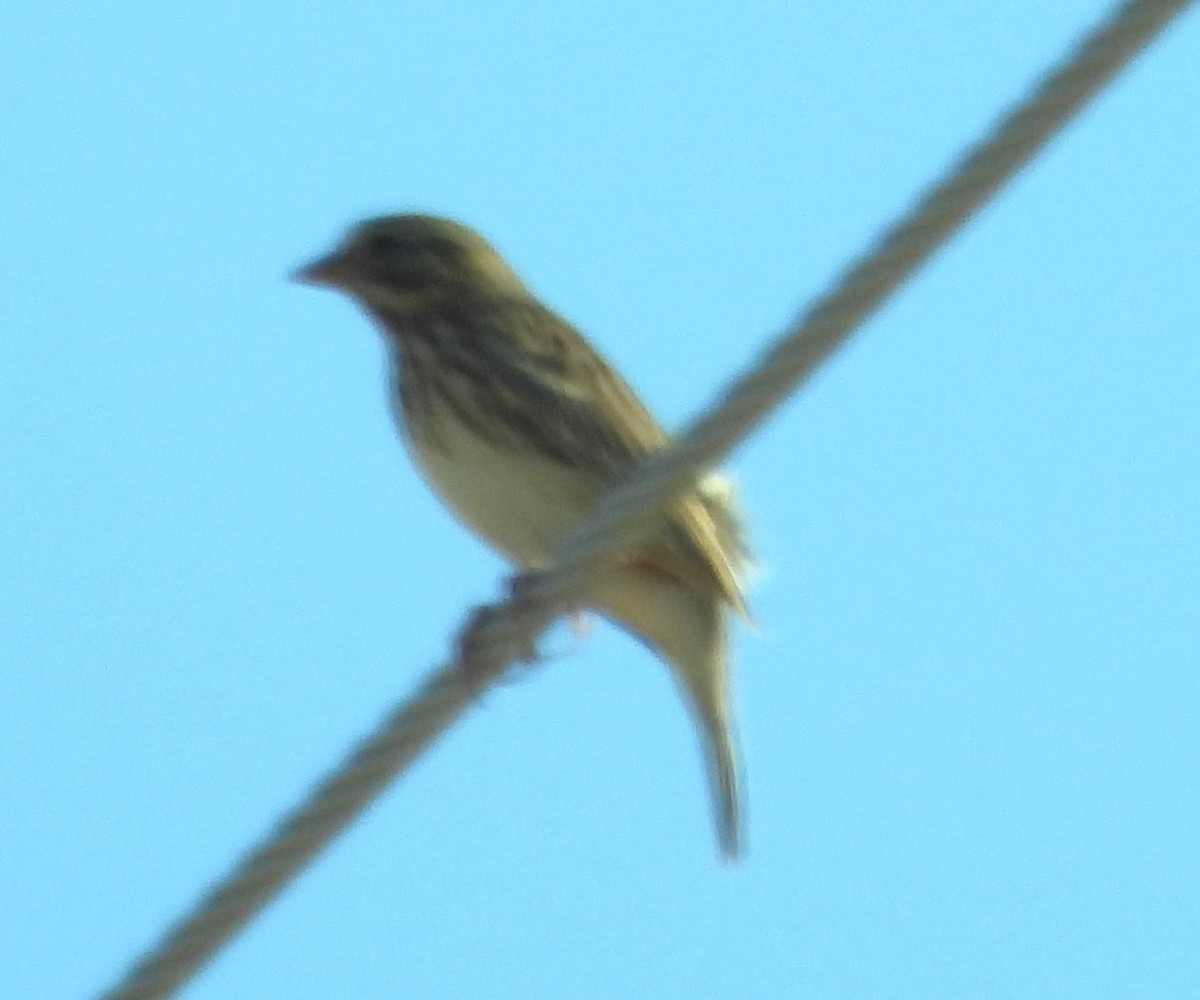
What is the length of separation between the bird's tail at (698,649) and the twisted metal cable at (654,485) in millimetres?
1663

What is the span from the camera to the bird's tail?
270 inches

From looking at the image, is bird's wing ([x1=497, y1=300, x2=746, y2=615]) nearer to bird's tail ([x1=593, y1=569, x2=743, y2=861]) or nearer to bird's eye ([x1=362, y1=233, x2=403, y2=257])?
bird's tail ([x1=593, y1=569, x2=743, y2=861])

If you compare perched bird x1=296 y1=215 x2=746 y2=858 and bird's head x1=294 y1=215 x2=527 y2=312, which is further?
bird's head x1=294 y1=215 x2=527 y2=312

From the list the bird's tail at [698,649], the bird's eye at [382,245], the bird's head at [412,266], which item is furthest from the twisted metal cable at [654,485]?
the bird's eye at [382,245]

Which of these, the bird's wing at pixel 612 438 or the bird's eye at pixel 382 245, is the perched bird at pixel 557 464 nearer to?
the bird's wing at pixel 612 438

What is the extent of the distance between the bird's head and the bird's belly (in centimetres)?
78

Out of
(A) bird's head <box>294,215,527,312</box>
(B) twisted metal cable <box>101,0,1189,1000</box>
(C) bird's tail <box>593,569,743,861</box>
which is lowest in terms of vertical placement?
(B) twisted metal cable <box>101,0,1189,1000</box>

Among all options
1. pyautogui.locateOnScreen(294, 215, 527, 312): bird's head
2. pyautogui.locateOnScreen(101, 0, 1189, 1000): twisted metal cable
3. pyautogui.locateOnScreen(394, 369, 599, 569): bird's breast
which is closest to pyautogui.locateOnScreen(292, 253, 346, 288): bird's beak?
pyautogui.locateOnScreen(294, 215, 527, 312): bird's head

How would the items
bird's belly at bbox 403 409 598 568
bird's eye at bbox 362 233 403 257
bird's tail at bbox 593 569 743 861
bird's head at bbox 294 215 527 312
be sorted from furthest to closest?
bird's eye at bbox 362 233 403 257 → bird's head at bbox 294 215 527 312 → bird's tail at bbox 593 569 743 861 → bird's belly at bbox 403 409 598 568

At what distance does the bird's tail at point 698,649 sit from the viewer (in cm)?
686

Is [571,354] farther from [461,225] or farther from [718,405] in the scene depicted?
[718,405]

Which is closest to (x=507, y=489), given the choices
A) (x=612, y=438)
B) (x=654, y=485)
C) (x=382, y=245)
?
(x=612, y=438)

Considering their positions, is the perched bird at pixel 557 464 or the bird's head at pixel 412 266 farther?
the bird's head at pixel 412 266

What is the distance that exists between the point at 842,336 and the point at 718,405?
0.27m
